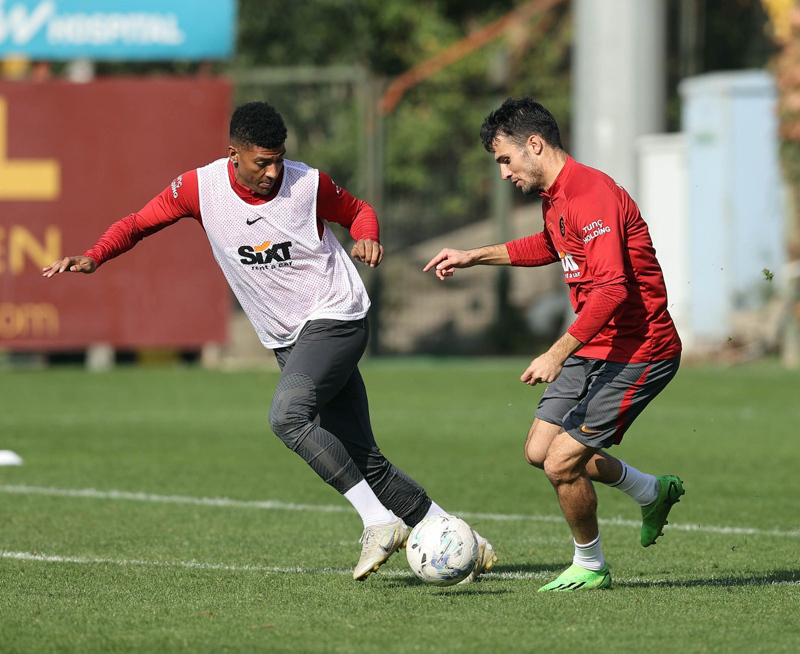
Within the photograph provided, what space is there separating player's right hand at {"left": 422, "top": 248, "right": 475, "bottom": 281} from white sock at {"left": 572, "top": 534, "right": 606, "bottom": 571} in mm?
1471

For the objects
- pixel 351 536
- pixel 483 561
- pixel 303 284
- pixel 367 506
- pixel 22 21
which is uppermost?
pixel 22 21

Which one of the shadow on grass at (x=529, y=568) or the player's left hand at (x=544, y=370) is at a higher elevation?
the player's left hand at (x=544, y=370)

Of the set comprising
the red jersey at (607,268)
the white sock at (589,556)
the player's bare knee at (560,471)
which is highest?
the red jersey at (607,268)

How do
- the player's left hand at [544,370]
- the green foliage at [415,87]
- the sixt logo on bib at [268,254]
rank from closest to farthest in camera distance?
the player's left hand at [544,370]
the sixt logo on bib at [268,254]
the green foliage at [415,87]

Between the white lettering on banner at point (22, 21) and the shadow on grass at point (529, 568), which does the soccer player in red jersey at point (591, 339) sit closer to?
the shadow on grass at point (529, 568)

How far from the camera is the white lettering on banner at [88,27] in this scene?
65.2ft

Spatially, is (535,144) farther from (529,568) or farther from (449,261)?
(529,568)

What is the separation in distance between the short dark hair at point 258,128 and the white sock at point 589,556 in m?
2.38

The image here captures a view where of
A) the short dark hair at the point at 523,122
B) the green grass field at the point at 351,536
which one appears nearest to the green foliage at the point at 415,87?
the green grass field at the point at 351,536

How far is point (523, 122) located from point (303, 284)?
1351 millimetres

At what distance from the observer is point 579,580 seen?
254 inches

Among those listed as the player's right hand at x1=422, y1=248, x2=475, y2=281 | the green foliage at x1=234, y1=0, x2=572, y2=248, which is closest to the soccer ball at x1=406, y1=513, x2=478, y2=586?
the player's right hand at x1=422, y1=248, x2=475, y2=281

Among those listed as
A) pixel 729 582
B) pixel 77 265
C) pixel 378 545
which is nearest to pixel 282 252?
pixel 77 265

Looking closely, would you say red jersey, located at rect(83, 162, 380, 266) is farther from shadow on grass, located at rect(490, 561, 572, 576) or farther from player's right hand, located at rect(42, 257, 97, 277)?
shadow on grass, located at rect(490, 561, 572, 576)
